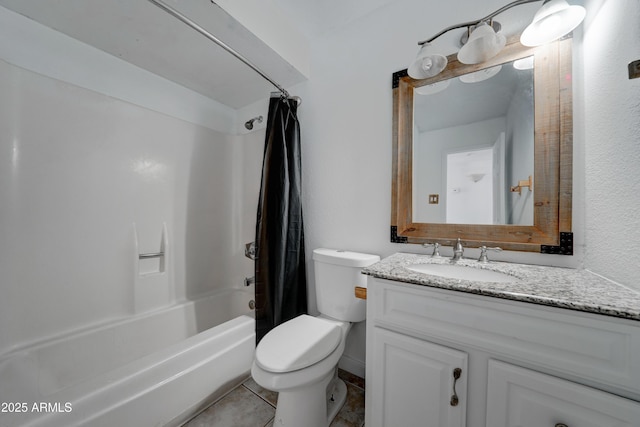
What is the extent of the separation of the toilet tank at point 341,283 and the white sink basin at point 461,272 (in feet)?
0.98

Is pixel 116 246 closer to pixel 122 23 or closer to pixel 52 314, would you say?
pixel 52 314

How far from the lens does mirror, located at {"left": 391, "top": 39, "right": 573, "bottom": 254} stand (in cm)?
95

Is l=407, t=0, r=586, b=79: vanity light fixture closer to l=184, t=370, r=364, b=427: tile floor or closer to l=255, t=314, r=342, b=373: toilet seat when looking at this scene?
l=255, t=314, r=342, b=373: toilet seat

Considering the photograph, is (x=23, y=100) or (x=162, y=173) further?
(x=162, y=173)

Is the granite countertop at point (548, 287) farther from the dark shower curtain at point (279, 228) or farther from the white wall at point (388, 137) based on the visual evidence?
the dark shower curtain at point (279, 228)

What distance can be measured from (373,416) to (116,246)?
1.81 meters

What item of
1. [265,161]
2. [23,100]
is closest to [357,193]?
[265,161]

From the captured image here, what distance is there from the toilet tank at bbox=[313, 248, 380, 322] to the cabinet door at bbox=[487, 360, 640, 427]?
2.14 ft

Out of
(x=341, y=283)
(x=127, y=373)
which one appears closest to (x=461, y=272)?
(x=341, y=283)

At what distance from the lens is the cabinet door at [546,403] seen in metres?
0.54

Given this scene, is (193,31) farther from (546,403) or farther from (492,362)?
(546,403)

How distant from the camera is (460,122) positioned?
1.18 metres

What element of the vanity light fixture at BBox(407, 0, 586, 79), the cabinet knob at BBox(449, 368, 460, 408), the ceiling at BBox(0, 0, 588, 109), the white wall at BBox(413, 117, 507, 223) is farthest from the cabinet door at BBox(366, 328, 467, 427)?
the ceiling at BBox(0, 0, 588, 109)

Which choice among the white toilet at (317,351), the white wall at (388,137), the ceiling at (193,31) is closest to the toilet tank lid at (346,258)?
the white toilet at (317,351)
